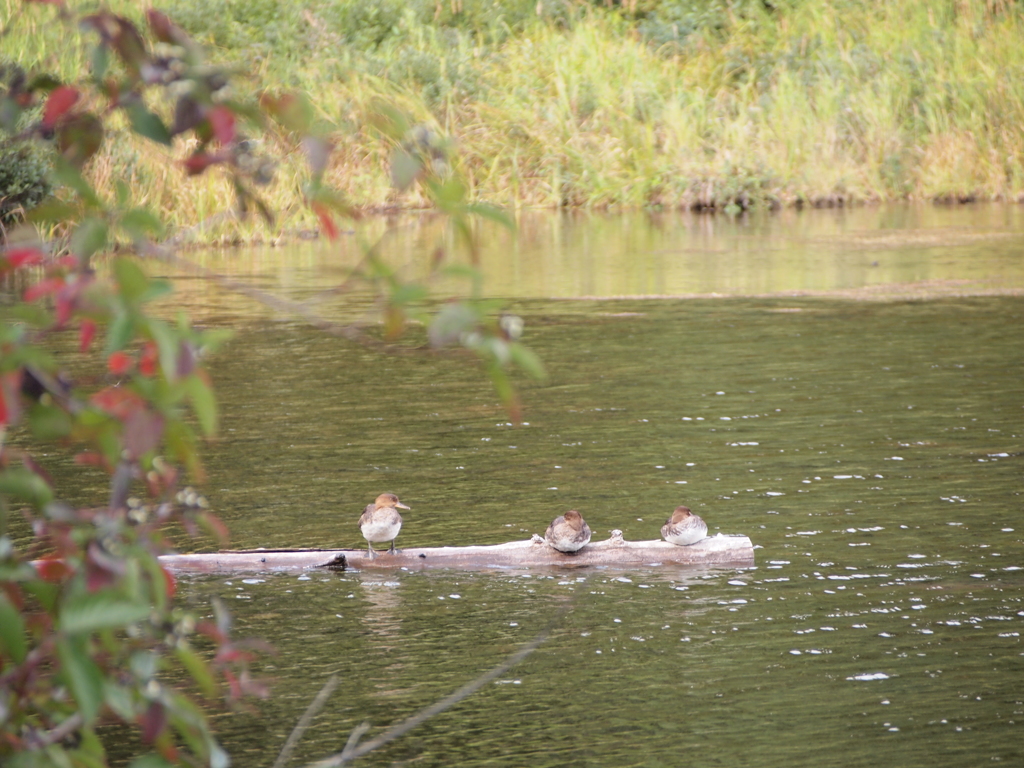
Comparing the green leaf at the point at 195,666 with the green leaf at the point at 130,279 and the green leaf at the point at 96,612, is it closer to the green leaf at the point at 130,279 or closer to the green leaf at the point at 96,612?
the green leaf at the point at 96,612

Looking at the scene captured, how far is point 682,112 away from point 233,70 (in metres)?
29.6

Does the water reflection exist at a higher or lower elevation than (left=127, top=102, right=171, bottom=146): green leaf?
lower

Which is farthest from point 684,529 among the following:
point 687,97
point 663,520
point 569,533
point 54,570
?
point 687,97

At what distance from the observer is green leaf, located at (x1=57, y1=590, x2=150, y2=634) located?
206cm

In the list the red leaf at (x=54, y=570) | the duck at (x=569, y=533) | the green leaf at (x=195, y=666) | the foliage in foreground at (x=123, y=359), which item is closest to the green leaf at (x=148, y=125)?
Result: the foliage in foreground at (x=123, y=359)

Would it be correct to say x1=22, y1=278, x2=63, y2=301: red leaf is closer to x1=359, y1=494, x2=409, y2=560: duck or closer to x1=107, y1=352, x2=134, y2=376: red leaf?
x1=107, y1=352, x2=134, y2=376: red leaf

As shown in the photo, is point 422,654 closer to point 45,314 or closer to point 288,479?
point 288,479

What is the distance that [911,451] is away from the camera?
11008 mm

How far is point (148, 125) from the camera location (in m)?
2.24

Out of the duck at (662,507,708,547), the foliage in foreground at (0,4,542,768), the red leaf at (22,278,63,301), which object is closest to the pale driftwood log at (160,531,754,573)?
the duck at (662,507,708,547)

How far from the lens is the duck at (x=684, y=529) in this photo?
8148 mm

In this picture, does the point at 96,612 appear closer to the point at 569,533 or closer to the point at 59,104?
the point at 59,104

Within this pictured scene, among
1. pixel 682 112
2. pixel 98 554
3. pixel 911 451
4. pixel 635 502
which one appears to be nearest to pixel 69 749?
pixel 98 554

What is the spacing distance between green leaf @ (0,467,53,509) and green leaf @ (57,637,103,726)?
25 cm
